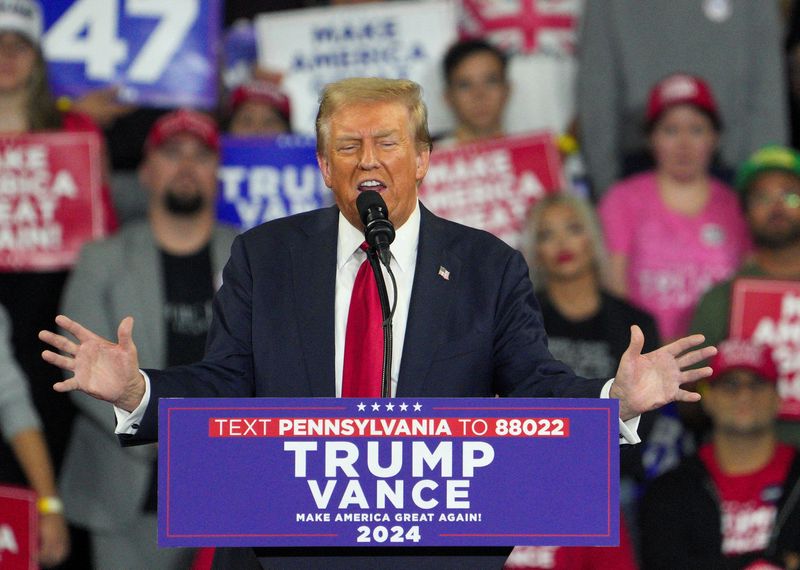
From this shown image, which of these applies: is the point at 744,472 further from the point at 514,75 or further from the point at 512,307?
the point at 512,307

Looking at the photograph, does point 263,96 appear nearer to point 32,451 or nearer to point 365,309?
point 32,451

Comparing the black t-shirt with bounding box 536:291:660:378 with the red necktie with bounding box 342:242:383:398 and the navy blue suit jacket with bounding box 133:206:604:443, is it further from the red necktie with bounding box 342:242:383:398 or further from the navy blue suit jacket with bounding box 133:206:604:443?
the red necktie with bounding box 342:242:383:398

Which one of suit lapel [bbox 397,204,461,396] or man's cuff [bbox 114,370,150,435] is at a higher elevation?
suit lapel [bbox 397,204,461,396]

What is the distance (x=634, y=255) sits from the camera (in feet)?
18.7

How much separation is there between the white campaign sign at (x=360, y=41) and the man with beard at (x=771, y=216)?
1.32m

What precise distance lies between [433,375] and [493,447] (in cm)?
30

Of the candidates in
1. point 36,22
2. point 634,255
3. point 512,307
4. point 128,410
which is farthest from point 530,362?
point 36,22

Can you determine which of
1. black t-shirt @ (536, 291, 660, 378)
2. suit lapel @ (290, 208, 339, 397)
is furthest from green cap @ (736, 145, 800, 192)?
suit lapel @ (290, 208, 339, 397)

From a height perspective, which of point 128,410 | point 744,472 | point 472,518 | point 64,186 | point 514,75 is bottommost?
point 744,472

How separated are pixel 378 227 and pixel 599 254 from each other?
10.2 ft

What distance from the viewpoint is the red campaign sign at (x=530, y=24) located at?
20.1ft

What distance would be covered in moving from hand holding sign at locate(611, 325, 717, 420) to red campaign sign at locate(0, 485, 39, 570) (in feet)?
8.99

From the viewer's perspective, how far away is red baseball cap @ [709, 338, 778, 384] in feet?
16.5

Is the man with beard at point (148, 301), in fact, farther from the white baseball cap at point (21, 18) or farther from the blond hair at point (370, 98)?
the blond hair at point (370, 98)
